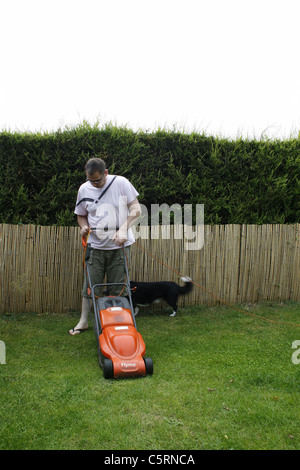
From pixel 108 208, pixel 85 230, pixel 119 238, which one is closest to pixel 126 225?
pixel 119 238

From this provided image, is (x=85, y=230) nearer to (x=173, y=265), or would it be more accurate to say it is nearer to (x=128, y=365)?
(x=128, y=365)

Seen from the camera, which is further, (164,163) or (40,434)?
(164,163)

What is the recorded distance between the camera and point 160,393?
2766 millimetres

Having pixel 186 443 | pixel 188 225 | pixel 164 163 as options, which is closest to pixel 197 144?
pixel 164 163

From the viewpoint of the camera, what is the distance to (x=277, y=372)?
3156mm

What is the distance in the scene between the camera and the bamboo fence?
4871 millimetres

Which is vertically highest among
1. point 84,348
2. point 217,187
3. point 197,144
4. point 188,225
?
point 197,144

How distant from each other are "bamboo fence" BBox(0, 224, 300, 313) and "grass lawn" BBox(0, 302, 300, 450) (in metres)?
0.65

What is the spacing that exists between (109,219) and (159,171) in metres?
1.82

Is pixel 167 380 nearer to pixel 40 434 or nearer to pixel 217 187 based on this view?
pixel 40 434

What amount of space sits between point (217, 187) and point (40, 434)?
4283 mm

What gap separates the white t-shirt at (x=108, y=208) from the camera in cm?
391

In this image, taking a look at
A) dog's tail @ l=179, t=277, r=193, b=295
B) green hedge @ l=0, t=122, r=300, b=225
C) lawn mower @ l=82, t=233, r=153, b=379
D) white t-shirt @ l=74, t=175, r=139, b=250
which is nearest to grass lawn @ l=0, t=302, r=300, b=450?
lawn mower @ l=82, t=233, r=153, b=379

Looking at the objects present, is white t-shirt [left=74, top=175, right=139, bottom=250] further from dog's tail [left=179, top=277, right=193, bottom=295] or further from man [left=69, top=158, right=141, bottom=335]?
dog's tail [left=179, top=277, right=193, bottom=295]
